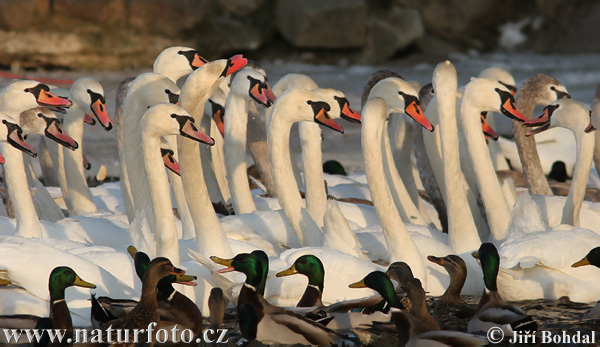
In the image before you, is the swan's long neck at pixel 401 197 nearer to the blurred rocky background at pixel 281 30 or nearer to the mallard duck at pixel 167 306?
the mallard duck at pixel 167 306

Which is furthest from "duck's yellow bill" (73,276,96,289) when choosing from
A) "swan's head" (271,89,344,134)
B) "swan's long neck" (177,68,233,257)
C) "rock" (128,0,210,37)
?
"rock" (128,0,210,37)

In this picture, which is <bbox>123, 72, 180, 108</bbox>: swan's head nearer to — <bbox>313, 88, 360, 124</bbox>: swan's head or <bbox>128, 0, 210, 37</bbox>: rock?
<bbox>313, 88, 360, 124</bbox>: swan's head

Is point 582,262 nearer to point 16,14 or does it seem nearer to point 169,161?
point 169,161

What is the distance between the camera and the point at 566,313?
6.58 m

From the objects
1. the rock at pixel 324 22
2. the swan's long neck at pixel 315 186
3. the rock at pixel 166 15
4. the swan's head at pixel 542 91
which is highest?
the rock at pixel 324 22

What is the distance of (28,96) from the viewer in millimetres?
7941

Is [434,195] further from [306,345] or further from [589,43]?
[589,43]

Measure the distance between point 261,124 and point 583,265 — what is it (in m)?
4.25

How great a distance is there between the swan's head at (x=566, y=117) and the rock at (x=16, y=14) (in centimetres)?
1411

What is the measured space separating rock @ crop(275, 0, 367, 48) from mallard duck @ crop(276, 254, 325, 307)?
15.4 m

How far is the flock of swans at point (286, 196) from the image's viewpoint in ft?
21.9

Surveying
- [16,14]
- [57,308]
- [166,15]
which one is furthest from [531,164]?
[16,14]

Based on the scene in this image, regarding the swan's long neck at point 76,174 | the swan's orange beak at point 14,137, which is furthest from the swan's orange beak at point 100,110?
the swan's orange beak at point 14,137

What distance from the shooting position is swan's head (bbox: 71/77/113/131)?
8914mm
